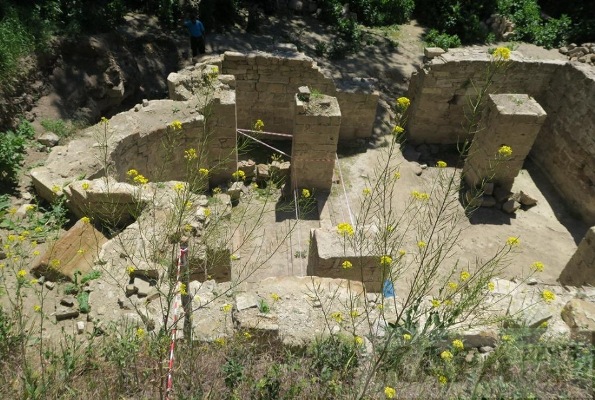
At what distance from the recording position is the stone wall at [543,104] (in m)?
9.29

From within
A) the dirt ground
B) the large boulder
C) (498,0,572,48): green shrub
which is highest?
(498,0,572,48): green shrub

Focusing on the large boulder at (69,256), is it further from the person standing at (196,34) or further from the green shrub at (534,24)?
the green shrub at (534,24)

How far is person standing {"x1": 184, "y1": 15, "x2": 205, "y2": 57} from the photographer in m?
10.4

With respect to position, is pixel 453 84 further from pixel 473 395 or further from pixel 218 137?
pixel 473 395

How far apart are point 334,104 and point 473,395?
606 centimetres

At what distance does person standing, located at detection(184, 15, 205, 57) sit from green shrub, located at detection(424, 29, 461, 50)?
25.3 ft

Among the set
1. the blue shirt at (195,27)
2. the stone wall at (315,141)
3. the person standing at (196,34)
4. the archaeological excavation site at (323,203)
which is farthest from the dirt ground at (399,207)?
the blue shirt at (195,27)

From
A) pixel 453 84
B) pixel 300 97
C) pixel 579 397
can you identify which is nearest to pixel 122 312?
pixel 579 397

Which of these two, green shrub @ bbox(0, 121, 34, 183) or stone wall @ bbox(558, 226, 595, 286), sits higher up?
green shrub @ bbox(0, 121, 34, 183)

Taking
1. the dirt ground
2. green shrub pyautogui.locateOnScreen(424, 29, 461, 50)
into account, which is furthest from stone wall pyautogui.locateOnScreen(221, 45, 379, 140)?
green shrub pyautogui.locateOnScreen(424, 29, 461, 50)

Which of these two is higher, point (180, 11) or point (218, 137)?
point (180, 11)

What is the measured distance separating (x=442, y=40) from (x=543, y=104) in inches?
188

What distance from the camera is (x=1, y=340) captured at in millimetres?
3646

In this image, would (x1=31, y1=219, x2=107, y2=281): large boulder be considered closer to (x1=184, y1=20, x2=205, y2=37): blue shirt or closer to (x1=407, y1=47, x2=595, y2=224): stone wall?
(x1=184, y1=20, x2=205, y2=37): blue shirt
